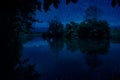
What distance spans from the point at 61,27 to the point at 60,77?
208ft

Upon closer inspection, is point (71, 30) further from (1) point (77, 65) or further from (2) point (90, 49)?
(1) point (77, 65)

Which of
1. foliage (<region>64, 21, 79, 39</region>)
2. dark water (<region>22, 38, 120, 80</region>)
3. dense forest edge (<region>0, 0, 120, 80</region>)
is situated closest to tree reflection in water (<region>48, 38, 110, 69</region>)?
dark water (<region>22, 38, 120, 80</region>)

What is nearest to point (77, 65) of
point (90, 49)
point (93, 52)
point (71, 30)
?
point (93, 52)

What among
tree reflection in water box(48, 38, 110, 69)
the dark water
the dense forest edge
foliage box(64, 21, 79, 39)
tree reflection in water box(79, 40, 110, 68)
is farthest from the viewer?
foliage box(64, 21, 79, 39)

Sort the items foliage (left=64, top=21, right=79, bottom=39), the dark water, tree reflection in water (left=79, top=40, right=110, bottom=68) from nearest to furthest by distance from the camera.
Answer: the dark water, tree reflection in water (left=79, top=40, right=110, bottom=68), foliage (left=64, top=21, right=79, bottom=39)

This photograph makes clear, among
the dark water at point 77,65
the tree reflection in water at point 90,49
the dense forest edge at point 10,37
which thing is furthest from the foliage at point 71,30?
the dark water at point 77,65

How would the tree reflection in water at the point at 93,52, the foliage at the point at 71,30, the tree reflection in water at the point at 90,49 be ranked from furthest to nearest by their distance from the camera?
the foliage at the point at 71,30
the tree reflection in water at the point at 90,49
the tree reflection in water at the point at 93,52

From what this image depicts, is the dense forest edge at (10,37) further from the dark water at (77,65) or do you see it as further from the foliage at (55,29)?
the foliage at (55,29)

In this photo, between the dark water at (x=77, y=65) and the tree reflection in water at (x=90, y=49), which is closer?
the dark water at (x=77, y=65)

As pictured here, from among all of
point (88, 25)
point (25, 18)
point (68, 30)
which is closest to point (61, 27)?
point (68, 30)

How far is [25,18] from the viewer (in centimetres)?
2028

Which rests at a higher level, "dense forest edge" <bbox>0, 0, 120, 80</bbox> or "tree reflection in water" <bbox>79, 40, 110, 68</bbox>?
"dense forest edge" <bbox>0, 0, 120, 80</bbox>

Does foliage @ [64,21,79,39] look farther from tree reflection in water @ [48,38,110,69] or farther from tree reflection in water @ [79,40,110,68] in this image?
tree reflection in water @ [79,40,110,68]

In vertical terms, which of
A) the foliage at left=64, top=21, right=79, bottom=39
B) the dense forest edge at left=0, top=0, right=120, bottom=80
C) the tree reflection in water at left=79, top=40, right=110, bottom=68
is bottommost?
the foliage at left=64, top=21, right=79, bottom=39
